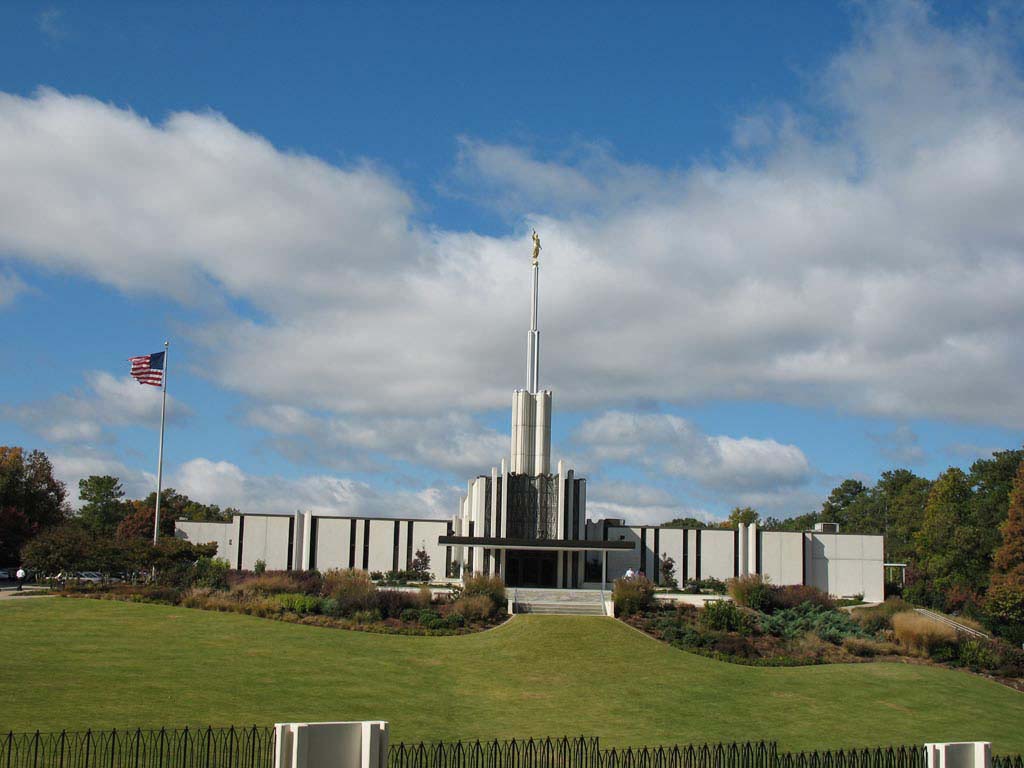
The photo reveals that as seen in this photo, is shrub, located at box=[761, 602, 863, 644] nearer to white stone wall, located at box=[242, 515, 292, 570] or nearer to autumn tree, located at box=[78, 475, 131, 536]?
white stone wall, located at box=[242, 515, 292, 570]

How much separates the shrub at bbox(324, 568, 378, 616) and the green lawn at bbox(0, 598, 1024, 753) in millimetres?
3306

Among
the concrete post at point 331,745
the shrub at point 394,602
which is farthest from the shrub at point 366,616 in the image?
the concrete post at point 331,745

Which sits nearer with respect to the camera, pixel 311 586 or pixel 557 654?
pixel 557 654

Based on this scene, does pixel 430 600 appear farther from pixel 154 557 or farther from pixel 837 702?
pixel 837 702

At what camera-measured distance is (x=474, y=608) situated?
40.5 meters

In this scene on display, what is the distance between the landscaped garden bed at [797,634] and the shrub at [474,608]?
5593 mm

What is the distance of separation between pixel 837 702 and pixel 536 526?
1175 inches

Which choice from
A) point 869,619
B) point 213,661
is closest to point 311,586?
point 213,661

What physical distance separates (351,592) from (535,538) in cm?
1878

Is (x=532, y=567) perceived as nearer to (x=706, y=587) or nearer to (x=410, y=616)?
(x=706, y=587)

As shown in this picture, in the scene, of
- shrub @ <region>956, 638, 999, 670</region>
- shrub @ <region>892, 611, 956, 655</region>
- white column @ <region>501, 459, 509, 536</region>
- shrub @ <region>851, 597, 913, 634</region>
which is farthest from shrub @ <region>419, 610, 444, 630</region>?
shrub @ <region>956, 638, 999, 670</region>

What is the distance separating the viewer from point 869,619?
137 feet

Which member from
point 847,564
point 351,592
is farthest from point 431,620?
point 847,564

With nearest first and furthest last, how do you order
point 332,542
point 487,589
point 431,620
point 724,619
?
point 431,620 → point 724,619 → point 487,589 → point 332,542
